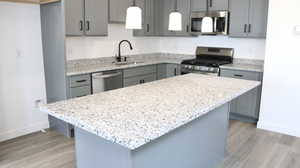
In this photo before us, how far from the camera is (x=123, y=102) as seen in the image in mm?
1999

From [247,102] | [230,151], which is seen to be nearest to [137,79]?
[247,102]

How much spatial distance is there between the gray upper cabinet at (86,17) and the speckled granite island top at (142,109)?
1600 mm

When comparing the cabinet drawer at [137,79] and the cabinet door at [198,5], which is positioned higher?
the cabinet door at [198,5]

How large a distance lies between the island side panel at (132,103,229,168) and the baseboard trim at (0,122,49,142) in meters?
2.60

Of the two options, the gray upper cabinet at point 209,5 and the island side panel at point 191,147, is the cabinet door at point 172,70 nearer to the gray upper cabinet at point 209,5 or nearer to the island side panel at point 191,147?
the gray upper cabinet at point 209,5

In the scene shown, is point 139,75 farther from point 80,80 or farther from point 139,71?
point 80,80

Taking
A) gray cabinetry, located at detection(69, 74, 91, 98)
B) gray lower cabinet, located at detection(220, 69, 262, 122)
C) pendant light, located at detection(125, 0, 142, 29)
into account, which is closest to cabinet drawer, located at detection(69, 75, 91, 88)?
gray cabinetry, located at detection(69, 74, 91, 98)

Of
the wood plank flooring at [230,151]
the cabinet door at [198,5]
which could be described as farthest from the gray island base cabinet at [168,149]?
the cabinet door at [198,5]

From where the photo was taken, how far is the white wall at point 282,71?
→ 3.47 metres

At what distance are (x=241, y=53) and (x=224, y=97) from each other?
2.78 metres

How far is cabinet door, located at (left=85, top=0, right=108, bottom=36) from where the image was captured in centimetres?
370

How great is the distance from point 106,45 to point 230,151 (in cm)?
274

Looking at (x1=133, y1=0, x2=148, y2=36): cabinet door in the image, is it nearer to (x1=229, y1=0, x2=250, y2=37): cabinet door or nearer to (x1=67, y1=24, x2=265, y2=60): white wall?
(x1=67, y1=24, x2=265, y2=60): white wall

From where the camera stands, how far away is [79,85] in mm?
3520
